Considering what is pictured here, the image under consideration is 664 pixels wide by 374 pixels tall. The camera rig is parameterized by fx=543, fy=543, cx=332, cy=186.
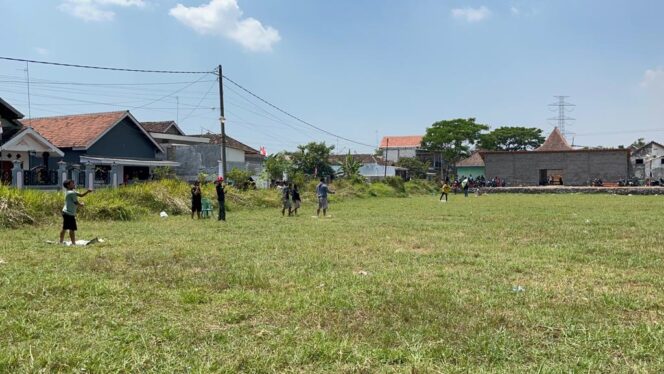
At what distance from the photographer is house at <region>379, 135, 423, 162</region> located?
9362 centimetres

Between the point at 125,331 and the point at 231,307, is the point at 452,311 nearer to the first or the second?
the point at 231,307

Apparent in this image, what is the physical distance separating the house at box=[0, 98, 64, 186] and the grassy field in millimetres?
14976

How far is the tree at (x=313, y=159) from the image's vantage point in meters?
55.7

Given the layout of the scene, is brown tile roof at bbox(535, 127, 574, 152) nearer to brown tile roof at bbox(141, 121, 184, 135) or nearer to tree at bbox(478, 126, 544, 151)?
tree at bbox(478, 126, 544, 151)

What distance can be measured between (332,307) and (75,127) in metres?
32.6

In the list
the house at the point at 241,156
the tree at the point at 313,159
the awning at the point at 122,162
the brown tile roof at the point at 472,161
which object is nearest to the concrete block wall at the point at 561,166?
the brown tile roof at the point at 472,161

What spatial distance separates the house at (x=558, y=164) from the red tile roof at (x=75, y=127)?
135ft

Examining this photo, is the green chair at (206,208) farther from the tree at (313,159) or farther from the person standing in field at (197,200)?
the tree at (313,159)

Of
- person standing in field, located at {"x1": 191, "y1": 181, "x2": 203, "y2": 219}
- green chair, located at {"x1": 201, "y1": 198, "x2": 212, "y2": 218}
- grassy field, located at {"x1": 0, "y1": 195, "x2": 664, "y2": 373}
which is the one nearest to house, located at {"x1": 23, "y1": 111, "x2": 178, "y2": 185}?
green chair, located at {"x1": 201, "y1": 198, "x2": 212, "y2": 218}

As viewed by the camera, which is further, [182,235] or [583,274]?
[182,235]

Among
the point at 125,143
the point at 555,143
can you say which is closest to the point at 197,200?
the point at 125,143

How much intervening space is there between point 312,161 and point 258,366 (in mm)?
51497

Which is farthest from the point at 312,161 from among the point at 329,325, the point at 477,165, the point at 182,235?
the point at 329,325

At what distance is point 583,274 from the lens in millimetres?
8039
